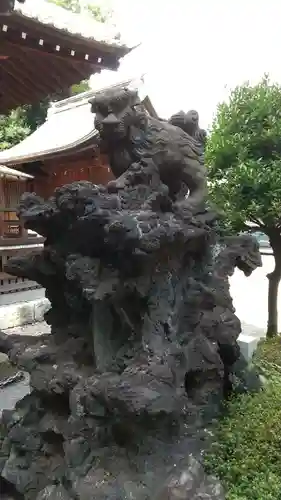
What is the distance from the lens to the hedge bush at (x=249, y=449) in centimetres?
326

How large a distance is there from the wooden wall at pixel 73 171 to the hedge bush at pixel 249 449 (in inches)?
377

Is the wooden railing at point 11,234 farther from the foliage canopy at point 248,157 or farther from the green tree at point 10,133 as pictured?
the green tree at point 10,133

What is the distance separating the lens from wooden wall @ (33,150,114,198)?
13.1m

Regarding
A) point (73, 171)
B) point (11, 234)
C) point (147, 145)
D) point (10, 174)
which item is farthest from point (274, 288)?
point (73, 171)

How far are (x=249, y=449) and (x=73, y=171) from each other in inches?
447

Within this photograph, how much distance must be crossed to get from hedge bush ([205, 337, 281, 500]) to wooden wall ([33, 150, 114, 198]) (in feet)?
31.4

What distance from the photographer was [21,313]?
10281 mm

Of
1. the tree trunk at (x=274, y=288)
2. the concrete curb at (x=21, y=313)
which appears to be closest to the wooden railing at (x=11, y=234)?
the concrete curb at (x=21, y=313)

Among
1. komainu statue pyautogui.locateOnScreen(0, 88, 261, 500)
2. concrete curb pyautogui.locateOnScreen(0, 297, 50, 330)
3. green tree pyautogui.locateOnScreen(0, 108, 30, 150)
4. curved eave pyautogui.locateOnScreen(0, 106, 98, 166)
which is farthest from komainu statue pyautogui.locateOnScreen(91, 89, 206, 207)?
green tree pyautogui.locateOnScreen(0, 108, 30, 150)

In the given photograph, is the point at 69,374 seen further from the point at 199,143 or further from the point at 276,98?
the point at 276,98

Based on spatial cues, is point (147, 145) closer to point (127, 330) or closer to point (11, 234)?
point (127, 330)

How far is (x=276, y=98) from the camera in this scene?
6.59 metres

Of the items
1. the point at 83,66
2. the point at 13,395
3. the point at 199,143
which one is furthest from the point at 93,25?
the point at 13,395

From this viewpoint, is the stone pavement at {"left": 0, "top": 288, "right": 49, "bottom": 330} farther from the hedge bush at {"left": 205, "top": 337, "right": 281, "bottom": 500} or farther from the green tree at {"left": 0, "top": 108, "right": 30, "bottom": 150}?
the green tree at {"left": 0, "top": 108, "right": 30, "bottom": 150}
